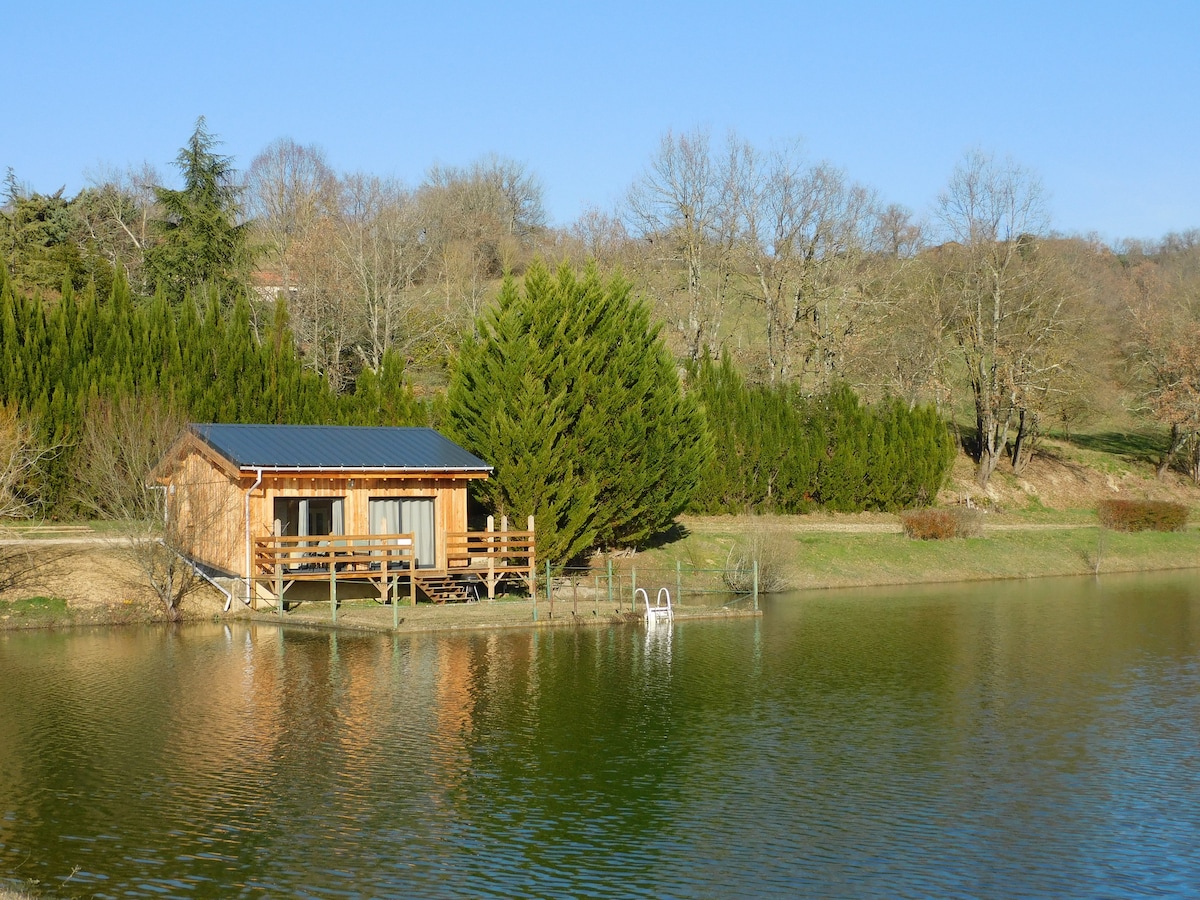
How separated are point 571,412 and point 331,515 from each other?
6.31 meters

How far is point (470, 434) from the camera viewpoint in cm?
3184

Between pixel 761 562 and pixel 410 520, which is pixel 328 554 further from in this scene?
pixel 761 562

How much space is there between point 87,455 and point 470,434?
8.87 metres

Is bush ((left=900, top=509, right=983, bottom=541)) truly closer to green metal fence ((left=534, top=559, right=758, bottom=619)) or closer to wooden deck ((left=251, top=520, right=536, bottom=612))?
green metal fence ((left=534, top=559, right=758, bottom=619))

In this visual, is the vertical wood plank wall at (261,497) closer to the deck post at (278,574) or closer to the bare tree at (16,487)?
the deck post at (278,574)

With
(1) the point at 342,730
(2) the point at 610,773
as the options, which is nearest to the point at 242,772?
(1) the point at 342,730

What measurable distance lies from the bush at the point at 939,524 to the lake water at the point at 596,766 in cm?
1592

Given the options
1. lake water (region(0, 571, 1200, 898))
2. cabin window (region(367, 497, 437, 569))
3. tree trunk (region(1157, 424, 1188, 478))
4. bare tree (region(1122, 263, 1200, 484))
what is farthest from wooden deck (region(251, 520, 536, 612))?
tree trunk (region(1157, 424, 1188, 478))

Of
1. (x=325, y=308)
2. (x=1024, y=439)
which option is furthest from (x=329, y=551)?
(x=1024, y=439)

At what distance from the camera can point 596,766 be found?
48.1ft

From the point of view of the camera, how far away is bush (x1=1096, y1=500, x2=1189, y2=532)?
45.9m

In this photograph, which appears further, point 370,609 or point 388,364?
point 388,364

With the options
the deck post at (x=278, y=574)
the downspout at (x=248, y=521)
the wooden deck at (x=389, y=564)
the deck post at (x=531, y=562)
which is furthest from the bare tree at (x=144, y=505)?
the deck post at (x=531, y=562)

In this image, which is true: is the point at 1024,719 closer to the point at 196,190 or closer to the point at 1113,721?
the point at 1113,721
